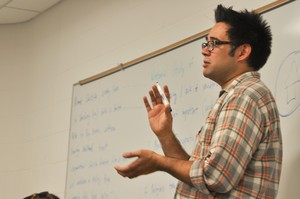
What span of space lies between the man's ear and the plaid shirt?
149 millimetres

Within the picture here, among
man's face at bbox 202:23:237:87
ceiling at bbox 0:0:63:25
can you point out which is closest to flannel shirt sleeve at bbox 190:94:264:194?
man's face at bbox 202:23:237:87

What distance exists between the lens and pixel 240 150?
118cm

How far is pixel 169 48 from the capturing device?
2.32m

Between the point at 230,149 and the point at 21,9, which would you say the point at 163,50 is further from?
the point at 21,9

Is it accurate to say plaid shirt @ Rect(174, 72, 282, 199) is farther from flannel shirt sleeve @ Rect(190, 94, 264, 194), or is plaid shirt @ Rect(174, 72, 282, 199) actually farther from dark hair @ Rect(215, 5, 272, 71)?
dark hair @ Rect(215, 5, 272, 71)

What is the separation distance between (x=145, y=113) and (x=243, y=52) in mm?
1054

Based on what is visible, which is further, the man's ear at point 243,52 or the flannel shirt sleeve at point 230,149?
the man's ear at point 243,52

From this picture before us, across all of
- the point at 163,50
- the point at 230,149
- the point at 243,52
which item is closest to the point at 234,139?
the point at 230,149

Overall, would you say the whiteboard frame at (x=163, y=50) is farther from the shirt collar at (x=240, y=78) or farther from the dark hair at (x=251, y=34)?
the shirt collar at (x=240, y=78)

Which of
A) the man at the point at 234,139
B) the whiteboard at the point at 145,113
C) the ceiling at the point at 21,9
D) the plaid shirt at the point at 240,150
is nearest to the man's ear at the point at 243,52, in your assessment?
the man at the point at 234,139

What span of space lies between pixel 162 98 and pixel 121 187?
1123 millimetres

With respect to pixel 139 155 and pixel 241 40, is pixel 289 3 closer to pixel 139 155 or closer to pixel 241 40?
pixel 241 40

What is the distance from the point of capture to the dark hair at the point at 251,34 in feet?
4.71

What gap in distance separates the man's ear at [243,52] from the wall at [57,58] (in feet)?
2.36
